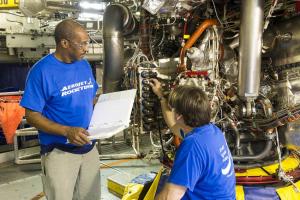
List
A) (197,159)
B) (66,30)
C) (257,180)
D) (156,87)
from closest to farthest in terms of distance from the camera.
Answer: (197,159) → (66,30) → (257,180) → (156,87)

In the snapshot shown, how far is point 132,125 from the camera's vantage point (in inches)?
144

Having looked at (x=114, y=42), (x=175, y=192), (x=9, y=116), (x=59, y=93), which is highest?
(x=114, y=42)

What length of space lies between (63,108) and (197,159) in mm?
1059

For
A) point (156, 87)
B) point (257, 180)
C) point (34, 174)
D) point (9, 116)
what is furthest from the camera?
point (9, 116)

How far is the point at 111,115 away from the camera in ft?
7.39

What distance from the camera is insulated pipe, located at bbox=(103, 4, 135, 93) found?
4047 mm

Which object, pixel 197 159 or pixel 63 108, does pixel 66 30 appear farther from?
pixel 197 159

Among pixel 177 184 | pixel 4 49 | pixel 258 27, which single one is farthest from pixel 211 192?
pixel 4 49

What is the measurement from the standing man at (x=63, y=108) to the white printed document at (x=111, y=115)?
81mm

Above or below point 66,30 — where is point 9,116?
below

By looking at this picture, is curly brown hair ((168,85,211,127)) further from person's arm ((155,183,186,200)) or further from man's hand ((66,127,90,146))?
man's hand ((66,127,90,146))

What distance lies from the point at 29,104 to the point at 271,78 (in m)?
2.72

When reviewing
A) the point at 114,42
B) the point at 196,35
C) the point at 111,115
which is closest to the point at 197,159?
the point at 111,115

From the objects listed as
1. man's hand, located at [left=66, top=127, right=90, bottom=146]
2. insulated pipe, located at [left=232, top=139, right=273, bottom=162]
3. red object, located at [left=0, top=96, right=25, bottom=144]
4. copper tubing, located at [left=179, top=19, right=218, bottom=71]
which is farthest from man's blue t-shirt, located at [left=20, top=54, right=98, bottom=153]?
red object, located at [left=0, top=96, right=25, bottom=144]
